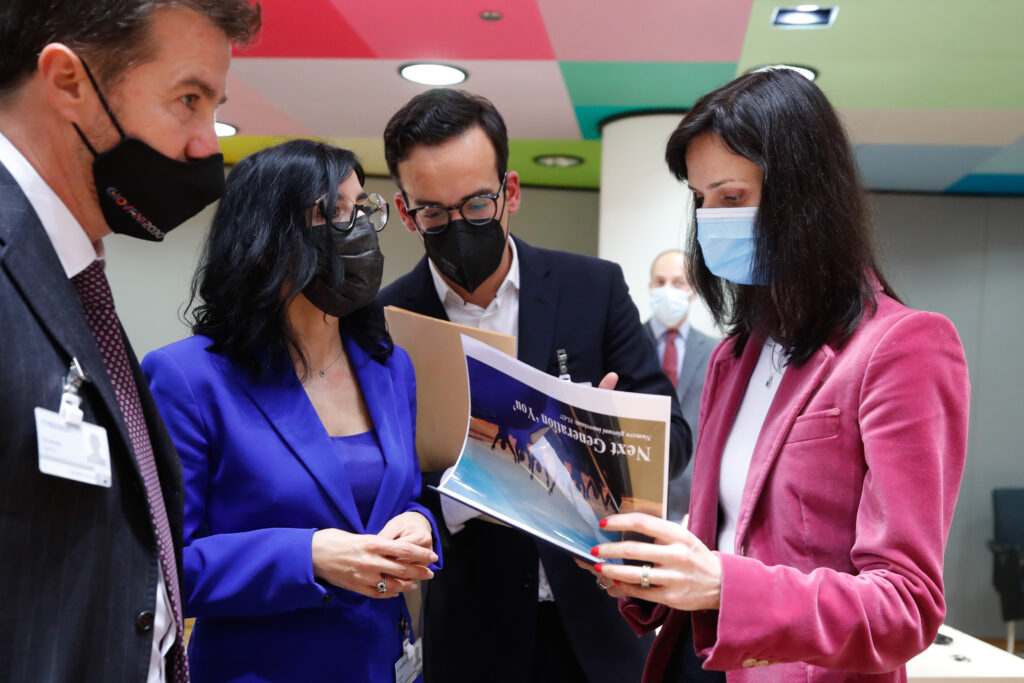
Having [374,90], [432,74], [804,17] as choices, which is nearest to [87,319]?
[804,17]

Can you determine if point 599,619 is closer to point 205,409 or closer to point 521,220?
point 205,409

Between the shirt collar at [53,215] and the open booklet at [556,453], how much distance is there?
1.89ft

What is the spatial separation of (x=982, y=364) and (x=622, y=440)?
7.40 meters

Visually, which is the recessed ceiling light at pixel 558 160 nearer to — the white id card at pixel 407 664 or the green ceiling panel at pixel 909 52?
the green ceiling panel at pixel 909 52

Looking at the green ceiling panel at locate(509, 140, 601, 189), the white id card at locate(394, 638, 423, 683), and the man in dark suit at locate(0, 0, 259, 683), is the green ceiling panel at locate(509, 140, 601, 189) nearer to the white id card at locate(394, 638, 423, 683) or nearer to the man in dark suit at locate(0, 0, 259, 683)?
the white id card at locate(394, 638, 423, 683)

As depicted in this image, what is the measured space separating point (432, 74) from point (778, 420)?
368 centimetres

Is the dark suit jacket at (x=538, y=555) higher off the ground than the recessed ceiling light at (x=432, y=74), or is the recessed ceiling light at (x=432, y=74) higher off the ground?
the recessed ceiling light at (x=432, y=74)

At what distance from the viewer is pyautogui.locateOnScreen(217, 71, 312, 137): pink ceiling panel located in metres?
4.82

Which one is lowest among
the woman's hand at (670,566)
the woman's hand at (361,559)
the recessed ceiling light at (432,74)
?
the woman's hand at (361,559)

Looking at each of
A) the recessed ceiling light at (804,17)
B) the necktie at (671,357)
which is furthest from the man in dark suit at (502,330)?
the necktie at (671,357)

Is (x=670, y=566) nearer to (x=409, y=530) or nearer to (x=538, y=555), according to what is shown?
(x=409, y=530)

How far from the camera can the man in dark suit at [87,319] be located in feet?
2.72

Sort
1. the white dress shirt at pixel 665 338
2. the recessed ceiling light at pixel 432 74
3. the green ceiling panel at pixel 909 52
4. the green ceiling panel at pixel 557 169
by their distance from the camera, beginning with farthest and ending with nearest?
the green ceiling panel at pixel 557 169
the white dress shirt at pixel 665 338
the recessed ceiling light at pixel 432 74
the green ceiling panel at pixel 909 52

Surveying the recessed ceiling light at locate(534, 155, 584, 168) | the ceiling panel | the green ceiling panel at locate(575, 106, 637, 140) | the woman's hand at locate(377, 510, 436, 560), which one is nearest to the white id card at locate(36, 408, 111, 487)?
the woman's hand at locate(377, 510, 436, 560)
